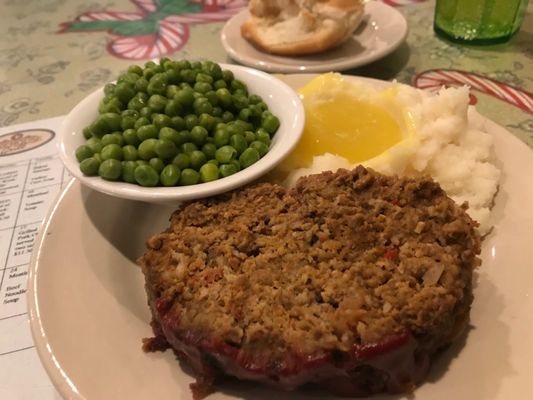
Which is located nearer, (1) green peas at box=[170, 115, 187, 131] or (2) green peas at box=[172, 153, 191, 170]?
(2) green peas at box=[172, 153, 191, 170]

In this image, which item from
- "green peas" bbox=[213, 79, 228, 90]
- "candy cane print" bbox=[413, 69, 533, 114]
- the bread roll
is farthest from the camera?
the bread roll

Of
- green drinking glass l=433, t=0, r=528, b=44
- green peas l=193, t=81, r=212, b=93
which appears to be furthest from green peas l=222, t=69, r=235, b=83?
green drinking glass l=433, t=0, r=528, b=44

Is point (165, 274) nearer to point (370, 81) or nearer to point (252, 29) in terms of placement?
point (370, 81)

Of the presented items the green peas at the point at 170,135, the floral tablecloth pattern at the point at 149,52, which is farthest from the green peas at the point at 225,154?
the floral tablecloth pattern at the point at 149,52

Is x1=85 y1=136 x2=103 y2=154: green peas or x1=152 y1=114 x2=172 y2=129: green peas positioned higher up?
x1=152 y1=114 x2=172 y2=129: green peas

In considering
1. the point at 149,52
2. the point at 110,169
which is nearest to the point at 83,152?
the point at 110,169

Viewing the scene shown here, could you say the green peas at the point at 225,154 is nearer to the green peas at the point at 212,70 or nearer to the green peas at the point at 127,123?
the green peas at the point at 127,123

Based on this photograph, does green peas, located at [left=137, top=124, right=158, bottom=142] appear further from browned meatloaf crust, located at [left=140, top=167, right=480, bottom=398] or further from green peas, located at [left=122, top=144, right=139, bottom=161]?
browned meatloaf crust, located at [left=140, top=167, right=480, bottom=398]

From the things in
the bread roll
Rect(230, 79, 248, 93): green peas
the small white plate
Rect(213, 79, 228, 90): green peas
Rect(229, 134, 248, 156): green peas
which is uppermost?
Rect(213, 79, 228, 90): green peas
